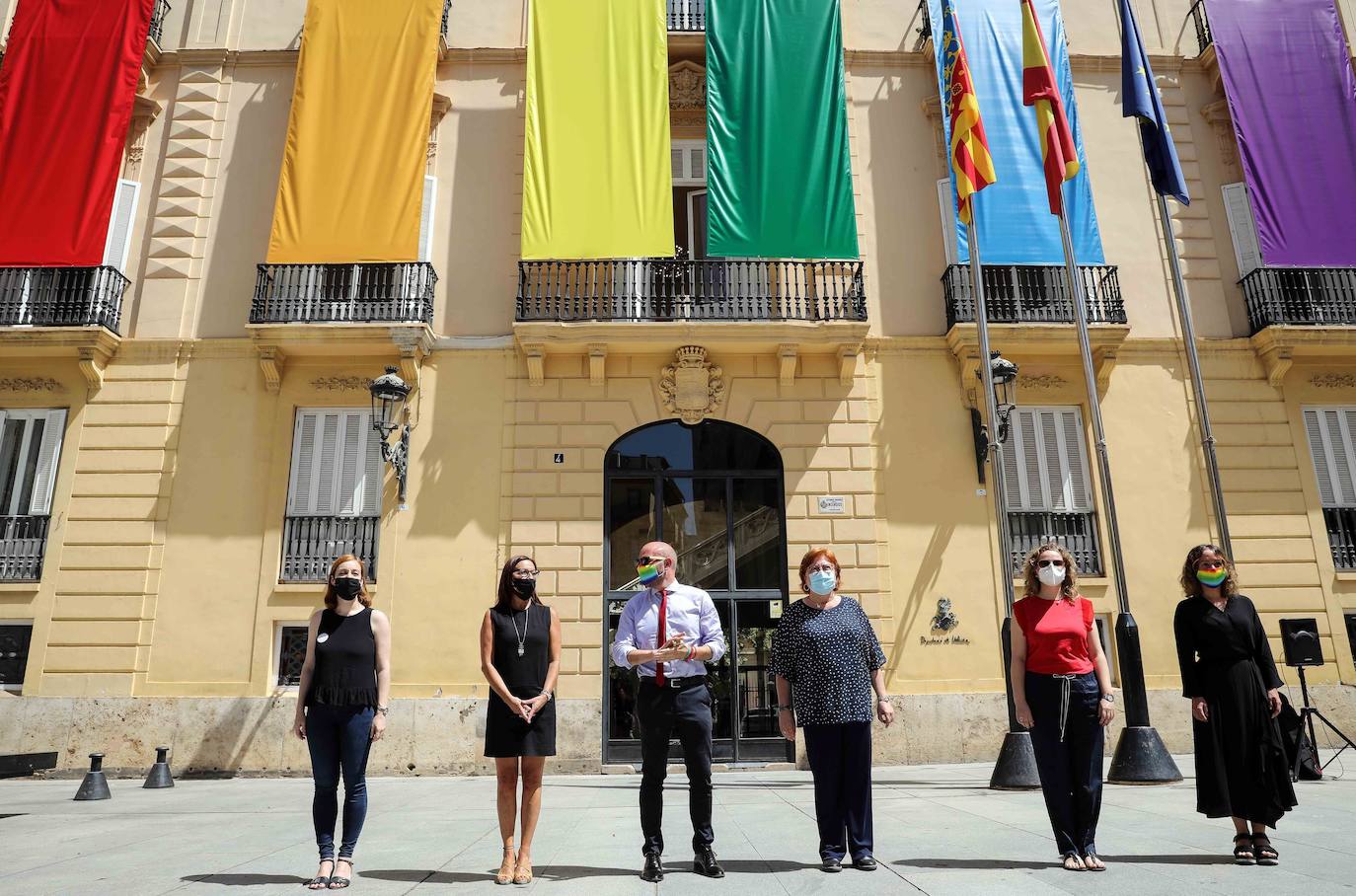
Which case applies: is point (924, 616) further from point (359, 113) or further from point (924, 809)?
point (359, 113)

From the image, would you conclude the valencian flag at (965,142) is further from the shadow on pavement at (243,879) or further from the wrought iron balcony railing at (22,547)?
the wrought iron balcony railing at (22,547)

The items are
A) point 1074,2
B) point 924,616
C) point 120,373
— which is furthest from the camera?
point 1074,2

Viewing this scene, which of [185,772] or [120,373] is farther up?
[120,373]

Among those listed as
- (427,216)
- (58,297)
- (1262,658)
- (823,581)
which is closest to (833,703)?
(823,581)

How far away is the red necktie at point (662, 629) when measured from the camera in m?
4.71

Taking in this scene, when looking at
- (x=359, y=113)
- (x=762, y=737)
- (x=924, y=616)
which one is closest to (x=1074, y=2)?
(x=924, y=616)

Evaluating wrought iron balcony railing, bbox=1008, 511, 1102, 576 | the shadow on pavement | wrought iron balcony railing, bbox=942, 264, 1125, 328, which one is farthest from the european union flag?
the shadow on pavement

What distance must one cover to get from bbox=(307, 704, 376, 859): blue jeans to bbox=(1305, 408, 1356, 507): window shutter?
14383 mm

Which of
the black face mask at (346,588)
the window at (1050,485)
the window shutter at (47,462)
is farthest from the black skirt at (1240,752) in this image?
the window shutter at (47,462)

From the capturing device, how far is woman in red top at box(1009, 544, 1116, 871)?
182 inches

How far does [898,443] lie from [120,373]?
1209cm

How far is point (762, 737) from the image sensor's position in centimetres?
1225

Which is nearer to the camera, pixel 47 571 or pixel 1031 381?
pixel 47 571

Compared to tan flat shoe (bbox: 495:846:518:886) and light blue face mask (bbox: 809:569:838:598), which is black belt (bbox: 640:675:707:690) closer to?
light blue face mask (bbox: 809:569:838:598)
